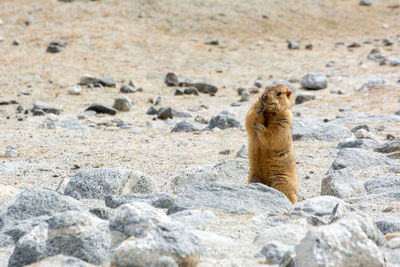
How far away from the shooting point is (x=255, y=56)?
58.6 ft

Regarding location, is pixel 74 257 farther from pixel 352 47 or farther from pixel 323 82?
pixel 352 47

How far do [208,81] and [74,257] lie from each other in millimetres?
12047

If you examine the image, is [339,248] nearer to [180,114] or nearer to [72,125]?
[72,125]

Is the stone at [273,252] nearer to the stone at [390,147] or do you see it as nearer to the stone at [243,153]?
the stone at [243,153]

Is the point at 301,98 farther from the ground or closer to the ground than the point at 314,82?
closer to the ground

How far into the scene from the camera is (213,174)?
19.9 ft

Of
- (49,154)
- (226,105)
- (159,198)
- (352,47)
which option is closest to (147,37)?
(226,105)

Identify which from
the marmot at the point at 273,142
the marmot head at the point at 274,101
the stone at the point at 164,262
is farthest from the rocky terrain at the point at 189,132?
the marmot head at the point at 274,101

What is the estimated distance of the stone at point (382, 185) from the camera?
18.5 ft

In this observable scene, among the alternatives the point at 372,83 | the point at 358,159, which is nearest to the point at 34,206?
the point at 358,159

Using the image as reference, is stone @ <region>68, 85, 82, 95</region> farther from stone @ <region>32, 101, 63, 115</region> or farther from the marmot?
the marmot

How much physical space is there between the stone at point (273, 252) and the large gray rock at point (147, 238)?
413mm

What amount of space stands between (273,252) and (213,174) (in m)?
2.86

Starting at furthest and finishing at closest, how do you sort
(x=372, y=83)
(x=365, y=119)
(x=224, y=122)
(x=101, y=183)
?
(x=372, y=83) → (x=365, y=119) → (x=224, y=122) → (x=101, y=183)
